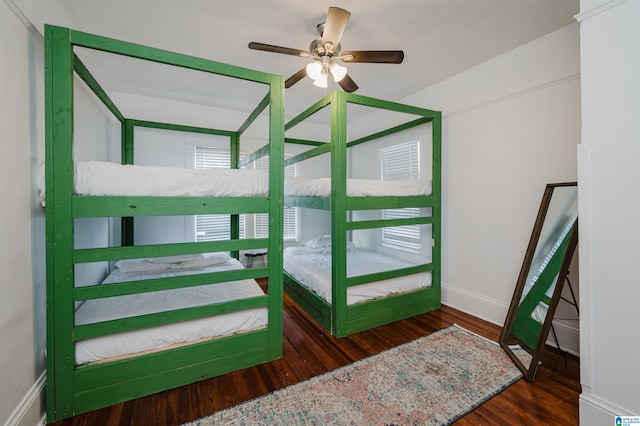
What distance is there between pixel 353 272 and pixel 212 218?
2342 millimetres

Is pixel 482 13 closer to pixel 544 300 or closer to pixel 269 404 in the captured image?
pixel 544 300

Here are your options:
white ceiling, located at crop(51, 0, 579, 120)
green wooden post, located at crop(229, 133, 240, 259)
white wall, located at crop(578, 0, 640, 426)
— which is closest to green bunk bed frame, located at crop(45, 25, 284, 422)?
white ceiling, located at crop(51, 0, 579, 120)

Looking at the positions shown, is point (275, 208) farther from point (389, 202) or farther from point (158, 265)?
point (158, 265)

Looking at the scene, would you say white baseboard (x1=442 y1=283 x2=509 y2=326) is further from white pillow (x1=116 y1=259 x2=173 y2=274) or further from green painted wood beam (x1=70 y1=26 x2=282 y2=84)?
white pillow (x1=116 y1=259 x2=173 y2=274)

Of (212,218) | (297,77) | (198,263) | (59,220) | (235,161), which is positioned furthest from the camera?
(212,218)

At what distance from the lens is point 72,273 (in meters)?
1.51

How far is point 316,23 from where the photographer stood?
7.01ft


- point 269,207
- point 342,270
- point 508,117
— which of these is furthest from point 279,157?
point 508,117

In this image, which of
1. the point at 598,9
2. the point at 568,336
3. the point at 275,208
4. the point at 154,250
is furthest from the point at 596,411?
the point at 154,250

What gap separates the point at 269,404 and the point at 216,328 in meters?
0.62

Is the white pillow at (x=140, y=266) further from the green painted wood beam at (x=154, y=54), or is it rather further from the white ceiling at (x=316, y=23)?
the white ceiling at (x=316, y=23)

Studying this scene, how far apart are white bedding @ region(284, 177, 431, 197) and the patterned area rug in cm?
143

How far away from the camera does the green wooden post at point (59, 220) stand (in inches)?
56.4

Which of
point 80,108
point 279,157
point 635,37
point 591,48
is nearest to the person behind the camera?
point 635,37
